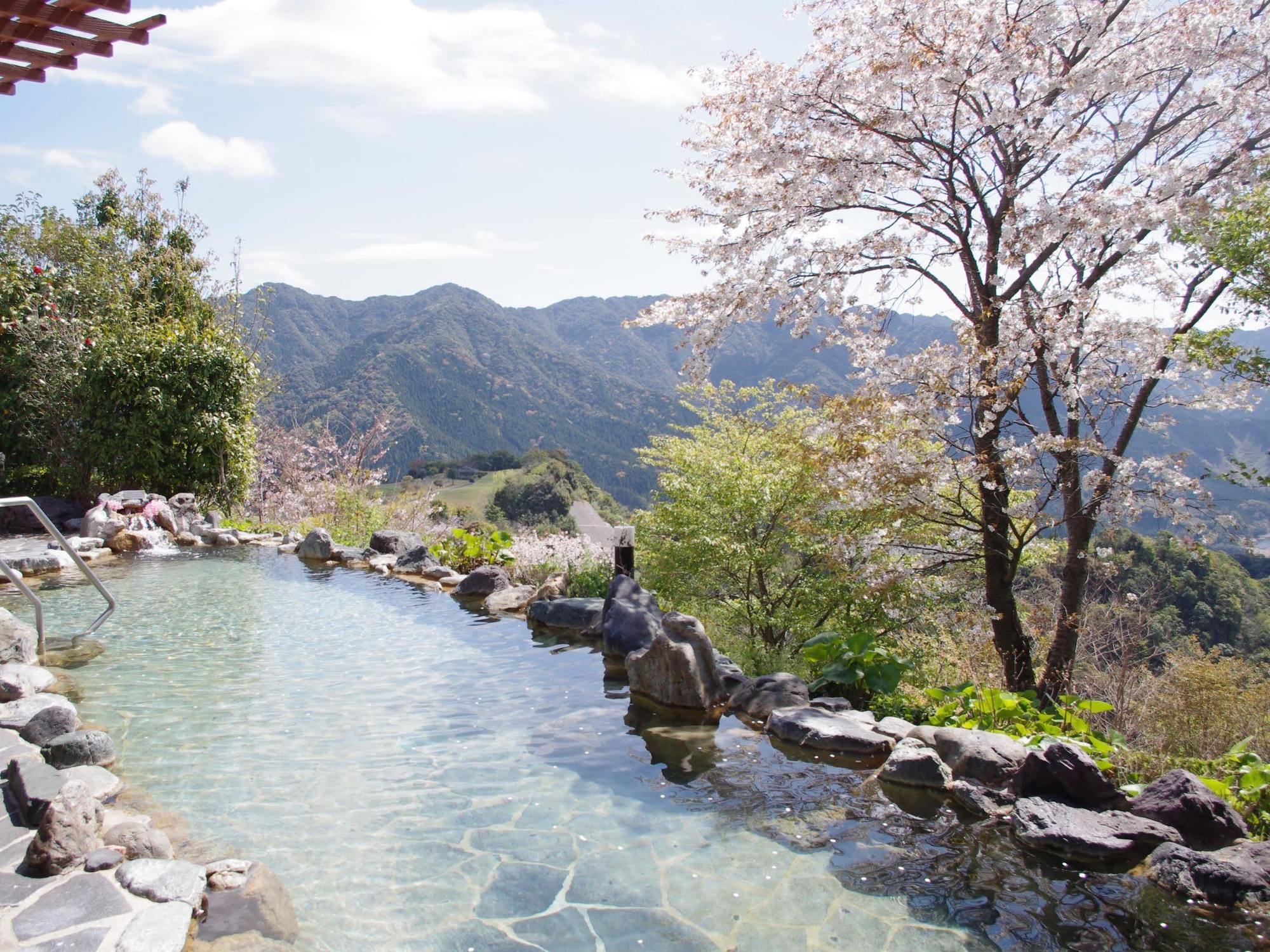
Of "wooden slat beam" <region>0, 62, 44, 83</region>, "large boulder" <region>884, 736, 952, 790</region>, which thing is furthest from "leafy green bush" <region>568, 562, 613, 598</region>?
"wooden slat beam" <region>0, 62, 44, 83</region>

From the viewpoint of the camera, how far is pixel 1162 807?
3807 mm

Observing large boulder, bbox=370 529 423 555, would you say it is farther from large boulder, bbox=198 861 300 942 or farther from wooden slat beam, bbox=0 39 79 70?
wooden slat beam, bbox=0 39 79 70

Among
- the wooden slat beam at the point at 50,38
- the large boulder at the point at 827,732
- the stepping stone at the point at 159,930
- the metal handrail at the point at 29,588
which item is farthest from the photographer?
the metal handrail at the point at 29,588

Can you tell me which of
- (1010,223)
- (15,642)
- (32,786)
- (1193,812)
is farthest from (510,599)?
(1193,812)

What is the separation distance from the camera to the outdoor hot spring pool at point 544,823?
320cm

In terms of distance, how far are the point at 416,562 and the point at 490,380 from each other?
82376 mm

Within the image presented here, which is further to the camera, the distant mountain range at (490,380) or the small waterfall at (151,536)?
the distant mountain range at (490,380)

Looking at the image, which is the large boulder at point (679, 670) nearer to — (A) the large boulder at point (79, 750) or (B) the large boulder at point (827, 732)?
(B) the large boulder at point (827, 732)

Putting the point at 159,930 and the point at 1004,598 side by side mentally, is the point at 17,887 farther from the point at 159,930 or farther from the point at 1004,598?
the point at 1004,598

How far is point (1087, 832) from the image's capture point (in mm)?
3764

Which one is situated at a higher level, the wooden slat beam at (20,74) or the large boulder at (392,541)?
the wooden slat beam at (20,74)

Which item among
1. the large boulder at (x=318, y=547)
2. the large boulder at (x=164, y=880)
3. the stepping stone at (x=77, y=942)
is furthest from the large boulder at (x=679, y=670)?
the large boulder at (x=318, y=547)

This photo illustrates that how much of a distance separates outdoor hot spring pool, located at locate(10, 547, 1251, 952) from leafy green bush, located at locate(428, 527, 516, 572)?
420 cm

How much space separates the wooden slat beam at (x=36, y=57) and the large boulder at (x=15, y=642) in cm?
478
